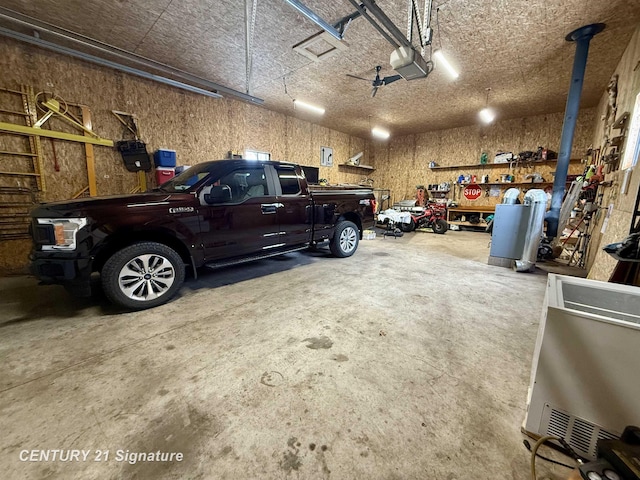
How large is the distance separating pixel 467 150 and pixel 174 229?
976 cm

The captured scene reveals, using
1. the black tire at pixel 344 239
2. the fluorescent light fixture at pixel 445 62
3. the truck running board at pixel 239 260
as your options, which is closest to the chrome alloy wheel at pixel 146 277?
the truck running board at pixel 239 260

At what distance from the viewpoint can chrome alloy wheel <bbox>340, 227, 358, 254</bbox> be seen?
15.2ft

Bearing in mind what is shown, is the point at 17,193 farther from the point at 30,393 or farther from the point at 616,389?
A: the point at 616,389

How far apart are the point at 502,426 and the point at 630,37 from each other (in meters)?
5.74

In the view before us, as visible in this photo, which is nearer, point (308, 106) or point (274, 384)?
point (274, 384)

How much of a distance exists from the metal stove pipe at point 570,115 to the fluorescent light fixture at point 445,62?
4.83 feet

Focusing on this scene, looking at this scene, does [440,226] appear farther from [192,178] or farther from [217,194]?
[192,178]

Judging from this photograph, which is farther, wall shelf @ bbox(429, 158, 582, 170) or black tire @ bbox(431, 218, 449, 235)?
black tire @ bbox(431, 218, 449, 235)

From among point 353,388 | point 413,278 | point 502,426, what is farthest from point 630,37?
point 353,388

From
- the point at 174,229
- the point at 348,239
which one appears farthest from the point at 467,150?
the point at 174,229

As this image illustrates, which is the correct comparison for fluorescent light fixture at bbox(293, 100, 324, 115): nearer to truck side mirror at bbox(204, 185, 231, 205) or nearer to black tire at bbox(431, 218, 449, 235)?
truck side mirror at bbox(204, 185, 231, 205)

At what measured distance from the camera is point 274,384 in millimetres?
1565

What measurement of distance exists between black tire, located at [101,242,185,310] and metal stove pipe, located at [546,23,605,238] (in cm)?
582

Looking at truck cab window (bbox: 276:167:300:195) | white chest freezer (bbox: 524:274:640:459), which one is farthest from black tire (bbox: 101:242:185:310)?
white chest freezer (bbox: 524:274:640:459)
